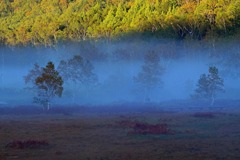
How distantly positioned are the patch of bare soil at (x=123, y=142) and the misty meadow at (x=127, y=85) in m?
0.07

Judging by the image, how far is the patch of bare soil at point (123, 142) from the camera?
26.7 meters

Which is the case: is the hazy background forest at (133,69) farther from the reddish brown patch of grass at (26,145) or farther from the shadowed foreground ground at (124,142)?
the reddish brown patch of grass at (26,145)

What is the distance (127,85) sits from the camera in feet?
370

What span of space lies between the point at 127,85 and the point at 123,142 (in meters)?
80.2

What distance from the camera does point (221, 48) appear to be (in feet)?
399

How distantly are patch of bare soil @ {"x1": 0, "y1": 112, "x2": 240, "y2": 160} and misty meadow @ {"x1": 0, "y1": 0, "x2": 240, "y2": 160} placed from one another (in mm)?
74

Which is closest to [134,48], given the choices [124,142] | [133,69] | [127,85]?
[133,69]

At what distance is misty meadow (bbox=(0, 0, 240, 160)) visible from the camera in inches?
1238

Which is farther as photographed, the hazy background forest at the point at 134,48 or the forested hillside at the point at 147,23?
the forested hillside at the point at 147,23

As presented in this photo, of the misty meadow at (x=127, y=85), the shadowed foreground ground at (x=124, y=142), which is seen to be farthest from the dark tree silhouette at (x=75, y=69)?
the shadowed foreground ground at (x=124, y=142)

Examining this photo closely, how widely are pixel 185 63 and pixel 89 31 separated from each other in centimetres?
4627

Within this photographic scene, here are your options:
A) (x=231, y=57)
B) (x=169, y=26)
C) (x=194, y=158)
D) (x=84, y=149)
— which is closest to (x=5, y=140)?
(x=84, y=149)

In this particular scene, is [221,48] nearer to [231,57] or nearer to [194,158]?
[231,57]

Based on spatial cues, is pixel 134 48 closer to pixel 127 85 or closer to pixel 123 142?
pixel 127 85
